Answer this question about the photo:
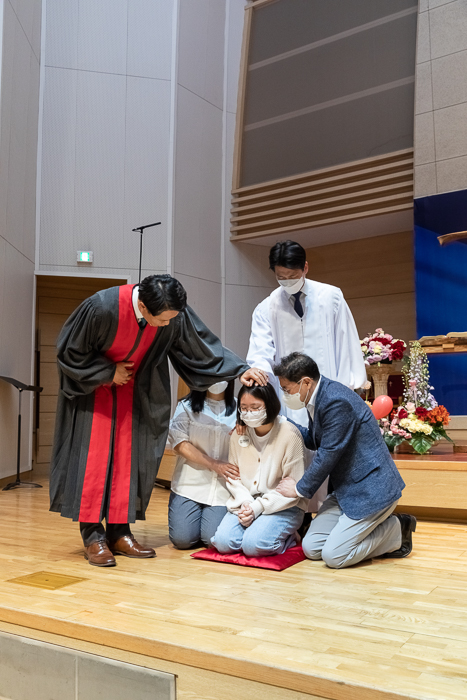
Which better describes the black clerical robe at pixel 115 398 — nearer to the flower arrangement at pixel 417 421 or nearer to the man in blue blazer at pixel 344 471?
the man in blue blazer at pixel 344 471

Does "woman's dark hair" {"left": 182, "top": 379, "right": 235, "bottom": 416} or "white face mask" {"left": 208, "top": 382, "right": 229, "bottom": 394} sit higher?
"white face mask" {"left": 208, "top": 382, "right": 229, "bottom": 394}

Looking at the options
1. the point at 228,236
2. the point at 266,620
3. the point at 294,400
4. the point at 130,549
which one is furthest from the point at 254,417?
the point at 228,236

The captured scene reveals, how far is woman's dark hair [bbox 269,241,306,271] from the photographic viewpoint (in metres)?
2.97

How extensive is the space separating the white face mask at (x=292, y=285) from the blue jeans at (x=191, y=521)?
3.61 ft

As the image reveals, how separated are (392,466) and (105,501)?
127cm

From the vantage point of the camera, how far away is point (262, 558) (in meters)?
2.74

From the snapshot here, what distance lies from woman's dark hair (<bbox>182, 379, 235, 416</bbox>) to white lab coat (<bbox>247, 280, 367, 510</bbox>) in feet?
0.57

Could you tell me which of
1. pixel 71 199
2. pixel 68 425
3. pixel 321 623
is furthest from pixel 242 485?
pixel 71 199

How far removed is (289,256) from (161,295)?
736 mm

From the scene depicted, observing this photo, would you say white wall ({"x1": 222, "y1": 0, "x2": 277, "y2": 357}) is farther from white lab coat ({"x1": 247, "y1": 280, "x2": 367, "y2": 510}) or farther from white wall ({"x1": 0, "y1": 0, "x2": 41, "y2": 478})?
white lab coat ({"x1": 247, "y1": 280, "x2": 367, "y2": 510})

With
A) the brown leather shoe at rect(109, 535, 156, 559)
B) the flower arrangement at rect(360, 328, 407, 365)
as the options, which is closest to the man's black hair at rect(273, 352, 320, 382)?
the brown leather shoe at rect(109, 535, 156, 559)

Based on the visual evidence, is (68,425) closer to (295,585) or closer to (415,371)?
(295,585)

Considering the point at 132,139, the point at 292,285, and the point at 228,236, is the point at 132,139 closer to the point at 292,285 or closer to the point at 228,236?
the point at 228,236

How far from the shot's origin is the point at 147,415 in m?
2.93
